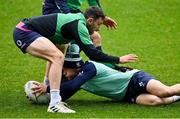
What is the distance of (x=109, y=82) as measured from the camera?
9.89 m

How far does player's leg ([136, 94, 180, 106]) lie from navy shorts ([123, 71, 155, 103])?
0.25 ft

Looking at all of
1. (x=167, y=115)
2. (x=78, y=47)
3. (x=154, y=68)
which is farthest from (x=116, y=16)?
(x=167, y=115)

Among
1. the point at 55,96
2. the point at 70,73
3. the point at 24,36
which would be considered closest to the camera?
the point at 55,96

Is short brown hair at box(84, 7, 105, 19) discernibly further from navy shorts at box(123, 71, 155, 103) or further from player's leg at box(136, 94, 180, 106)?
player's leg at box(136, 94, 180, 106)

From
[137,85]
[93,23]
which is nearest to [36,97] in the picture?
[93,23]

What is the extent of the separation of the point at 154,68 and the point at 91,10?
356cm

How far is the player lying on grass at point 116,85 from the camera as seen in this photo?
382 inches

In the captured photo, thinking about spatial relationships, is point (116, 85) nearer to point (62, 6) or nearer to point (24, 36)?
point (24, 36)

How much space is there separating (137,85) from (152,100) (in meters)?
0.31

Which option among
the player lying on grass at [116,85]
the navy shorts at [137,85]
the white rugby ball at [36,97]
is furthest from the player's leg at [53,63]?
the navy shorts at [137,85]

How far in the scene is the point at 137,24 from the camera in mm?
18062

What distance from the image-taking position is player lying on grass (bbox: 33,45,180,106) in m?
9.70

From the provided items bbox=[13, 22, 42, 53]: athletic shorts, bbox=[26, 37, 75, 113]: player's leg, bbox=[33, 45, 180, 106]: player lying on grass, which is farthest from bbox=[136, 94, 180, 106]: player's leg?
bbox=[13, 22, 42, 53]: athletic shorts

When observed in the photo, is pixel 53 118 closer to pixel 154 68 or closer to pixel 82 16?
pixel 82 16
